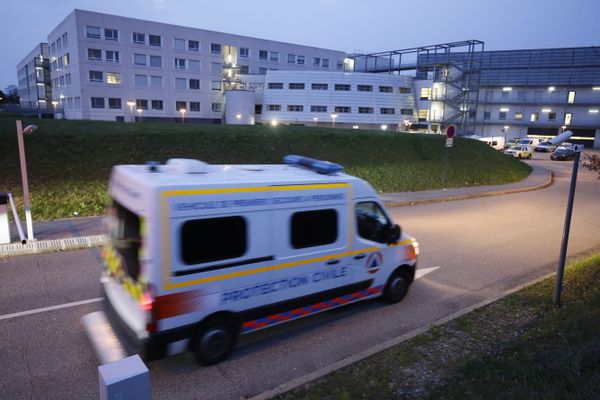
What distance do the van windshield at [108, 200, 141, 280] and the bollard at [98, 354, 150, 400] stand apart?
2.15 m

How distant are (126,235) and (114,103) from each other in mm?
56760

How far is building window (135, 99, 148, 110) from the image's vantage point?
56.3 metres

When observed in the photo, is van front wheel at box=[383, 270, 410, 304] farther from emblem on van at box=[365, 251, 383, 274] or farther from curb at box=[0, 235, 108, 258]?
curb at box=[0, 235, 108, 258]

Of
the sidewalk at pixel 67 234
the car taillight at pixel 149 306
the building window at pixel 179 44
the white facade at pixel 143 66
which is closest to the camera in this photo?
the car taillight at pixel 149 306

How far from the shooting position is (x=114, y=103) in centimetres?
5522

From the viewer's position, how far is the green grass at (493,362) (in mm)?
4344

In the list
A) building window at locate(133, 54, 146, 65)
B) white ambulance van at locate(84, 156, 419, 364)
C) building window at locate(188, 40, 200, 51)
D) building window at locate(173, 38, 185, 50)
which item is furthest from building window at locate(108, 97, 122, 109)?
white ambulance van at locate(84, 156, 419, 364)

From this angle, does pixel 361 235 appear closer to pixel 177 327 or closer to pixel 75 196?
pixel 177 327

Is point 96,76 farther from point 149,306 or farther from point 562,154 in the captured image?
point 149,306

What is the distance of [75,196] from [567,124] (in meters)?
81.0

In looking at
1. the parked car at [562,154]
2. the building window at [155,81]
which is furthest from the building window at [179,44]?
the parked car at [562,154]

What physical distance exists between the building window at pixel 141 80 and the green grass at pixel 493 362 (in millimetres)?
58650

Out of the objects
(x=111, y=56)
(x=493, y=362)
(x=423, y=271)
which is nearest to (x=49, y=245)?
(x=423, y=271)

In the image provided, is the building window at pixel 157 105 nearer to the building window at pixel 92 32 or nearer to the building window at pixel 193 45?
the building window at pixel 193 45
